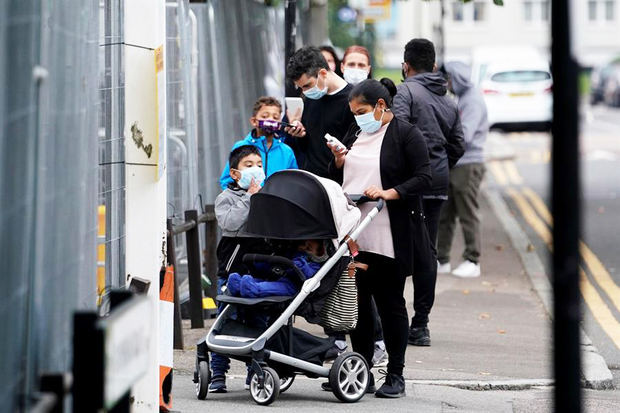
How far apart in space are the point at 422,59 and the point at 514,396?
2681 millimetres

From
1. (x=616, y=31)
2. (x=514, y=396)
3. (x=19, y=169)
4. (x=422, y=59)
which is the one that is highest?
(x=616, y=31)

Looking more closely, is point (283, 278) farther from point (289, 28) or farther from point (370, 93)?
point (289, 28)

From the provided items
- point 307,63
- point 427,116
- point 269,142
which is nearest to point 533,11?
point 427,116

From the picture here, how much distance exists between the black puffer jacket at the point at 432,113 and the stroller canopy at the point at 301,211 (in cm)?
220

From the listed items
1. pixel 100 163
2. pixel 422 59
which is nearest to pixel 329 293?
pixel 100 163

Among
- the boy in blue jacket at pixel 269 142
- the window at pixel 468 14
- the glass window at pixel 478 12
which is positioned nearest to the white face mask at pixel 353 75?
the boy in blue jacket at pixel 269 142

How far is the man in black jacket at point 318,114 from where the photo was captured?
8.31m

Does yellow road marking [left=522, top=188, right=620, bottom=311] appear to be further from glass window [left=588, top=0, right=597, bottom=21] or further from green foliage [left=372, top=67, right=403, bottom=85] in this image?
glass window [left=588, top=0, right=597, bottom=21]

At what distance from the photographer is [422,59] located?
30.4 ft

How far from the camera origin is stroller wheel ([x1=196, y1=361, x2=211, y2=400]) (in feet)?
23.4

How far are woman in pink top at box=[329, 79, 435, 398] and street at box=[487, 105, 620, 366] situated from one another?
0.89 metres

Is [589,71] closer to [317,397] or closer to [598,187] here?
[598,187]

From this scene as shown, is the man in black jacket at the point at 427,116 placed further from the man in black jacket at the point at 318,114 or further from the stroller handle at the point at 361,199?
the stroller handle at the point at 361,199

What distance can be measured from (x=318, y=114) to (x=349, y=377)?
201cm
